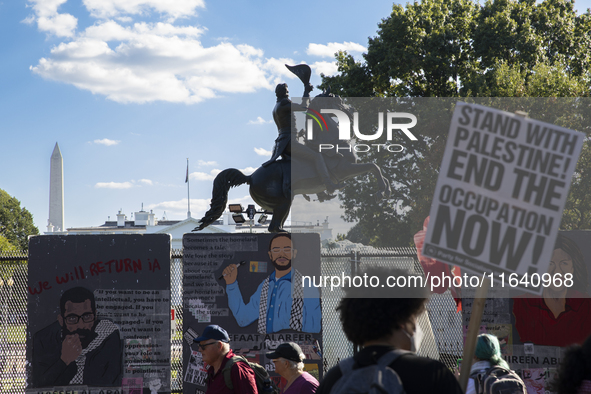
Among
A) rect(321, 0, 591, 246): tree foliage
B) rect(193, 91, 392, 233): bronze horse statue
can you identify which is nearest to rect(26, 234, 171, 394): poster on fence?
rect(193, 91, 392, 233): bronze horse statue

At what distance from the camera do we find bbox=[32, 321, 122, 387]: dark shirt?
246 inches

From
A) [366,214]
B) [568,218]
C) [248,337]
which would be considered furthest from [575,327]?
[568,218]

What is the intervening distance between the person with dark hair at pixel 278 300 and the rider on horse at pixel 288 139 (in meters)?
1.16

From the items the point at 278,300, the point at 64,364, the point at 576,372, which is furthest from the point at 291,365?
the point at 64,364

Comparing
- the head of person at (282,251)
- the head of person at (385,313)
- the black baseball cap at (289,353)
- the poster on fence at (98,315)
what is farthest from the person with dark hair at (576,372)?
the poster on fence at (98,315)

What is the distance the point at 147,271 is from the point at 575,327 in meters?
4.99

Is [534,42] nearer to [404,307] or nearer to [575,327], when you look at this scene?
[575,327]

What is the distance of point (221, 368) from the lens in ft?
14.0

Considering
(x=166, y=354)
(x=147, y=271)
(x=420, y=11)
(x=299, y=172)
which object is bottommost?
(x=166, y=354)

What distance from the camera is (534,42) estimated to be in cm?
2078

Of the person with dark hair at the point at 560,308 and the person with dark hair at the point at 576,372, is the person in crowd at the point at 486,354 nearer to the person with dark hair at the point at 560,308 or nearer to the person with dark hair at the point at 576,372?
the person with dark hair at the point at 576,372

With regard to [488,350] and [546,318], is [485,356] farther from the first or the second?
[546,318]

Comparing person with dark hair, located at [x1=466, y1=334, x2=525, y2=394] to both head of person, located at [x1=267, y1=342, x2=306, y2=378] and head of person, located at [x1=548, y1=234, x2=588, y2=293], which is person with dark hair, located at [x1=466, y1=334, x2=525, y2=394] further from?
head of person, located at [x1=548, y1=234, x2=588, y2=293]

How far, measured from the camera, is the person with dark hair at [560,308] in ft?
20.8
